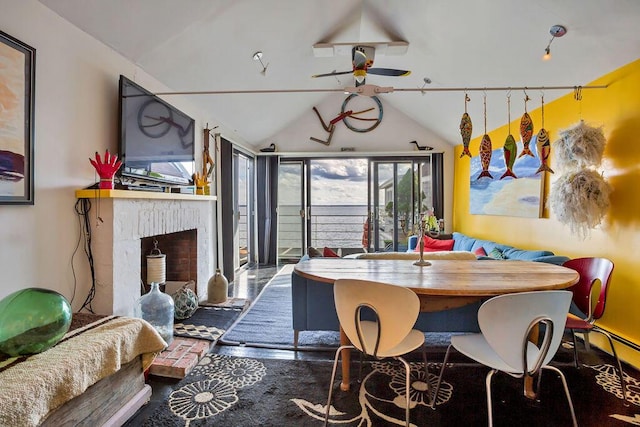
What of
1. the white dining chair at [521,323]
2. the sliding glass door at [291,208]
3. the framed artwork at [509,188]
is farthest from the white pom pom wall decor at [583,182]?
the sliding glass door at [291,208]

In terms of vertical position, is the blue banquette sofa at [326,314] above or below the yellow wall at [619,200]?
below

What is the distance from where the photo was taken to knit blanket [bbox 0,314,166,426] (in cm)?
123

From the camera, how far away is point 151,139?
9.05 feet

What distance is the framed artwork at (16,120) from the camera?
1.64 m

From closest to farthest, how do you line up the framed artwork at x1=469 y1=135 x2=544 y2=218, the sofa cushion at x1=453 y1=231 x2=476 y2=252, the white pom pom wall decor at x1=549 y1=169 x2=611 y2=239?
the white pom pom wall decor at x1=549 y1=169 x2=611 y2=239 < the framed artwork at x1=469 y1=135 x2=544 y2=218 < the sofa cushion at x1=453 y1=231 x2=476 y2=252

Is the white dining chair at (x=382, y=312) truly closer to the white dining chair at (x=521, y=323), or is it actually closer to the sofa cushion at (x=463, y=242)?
the white dining chair at (x=521, y=323)

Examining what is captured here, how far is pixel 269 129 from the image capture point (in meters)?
5.84

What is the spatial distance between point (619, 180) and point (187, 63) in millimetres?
3694

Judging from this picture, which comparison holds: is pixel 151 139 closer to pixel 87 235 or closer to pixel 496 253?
pixel 87 235

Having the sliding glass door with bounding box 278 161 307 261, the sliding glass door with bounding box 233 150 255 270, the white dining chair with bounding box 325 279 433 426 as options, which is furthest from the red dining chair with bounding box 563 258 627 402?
the sliding glass door with bounding box 278 161 307 261

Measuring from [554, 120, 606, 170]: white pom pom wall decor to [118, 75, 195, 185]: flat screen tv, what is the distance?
3.38 meters

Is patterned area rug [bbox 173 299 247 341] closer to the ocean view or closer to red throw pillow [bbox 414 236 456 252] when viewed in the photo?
red throw pillow [bbox 414 236 456 252]

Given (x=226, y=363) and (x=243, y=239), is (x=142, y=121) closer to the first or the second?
(x=226, y=363)

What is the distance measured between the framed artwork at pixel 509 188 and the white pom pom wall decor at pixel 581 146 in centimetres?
43
